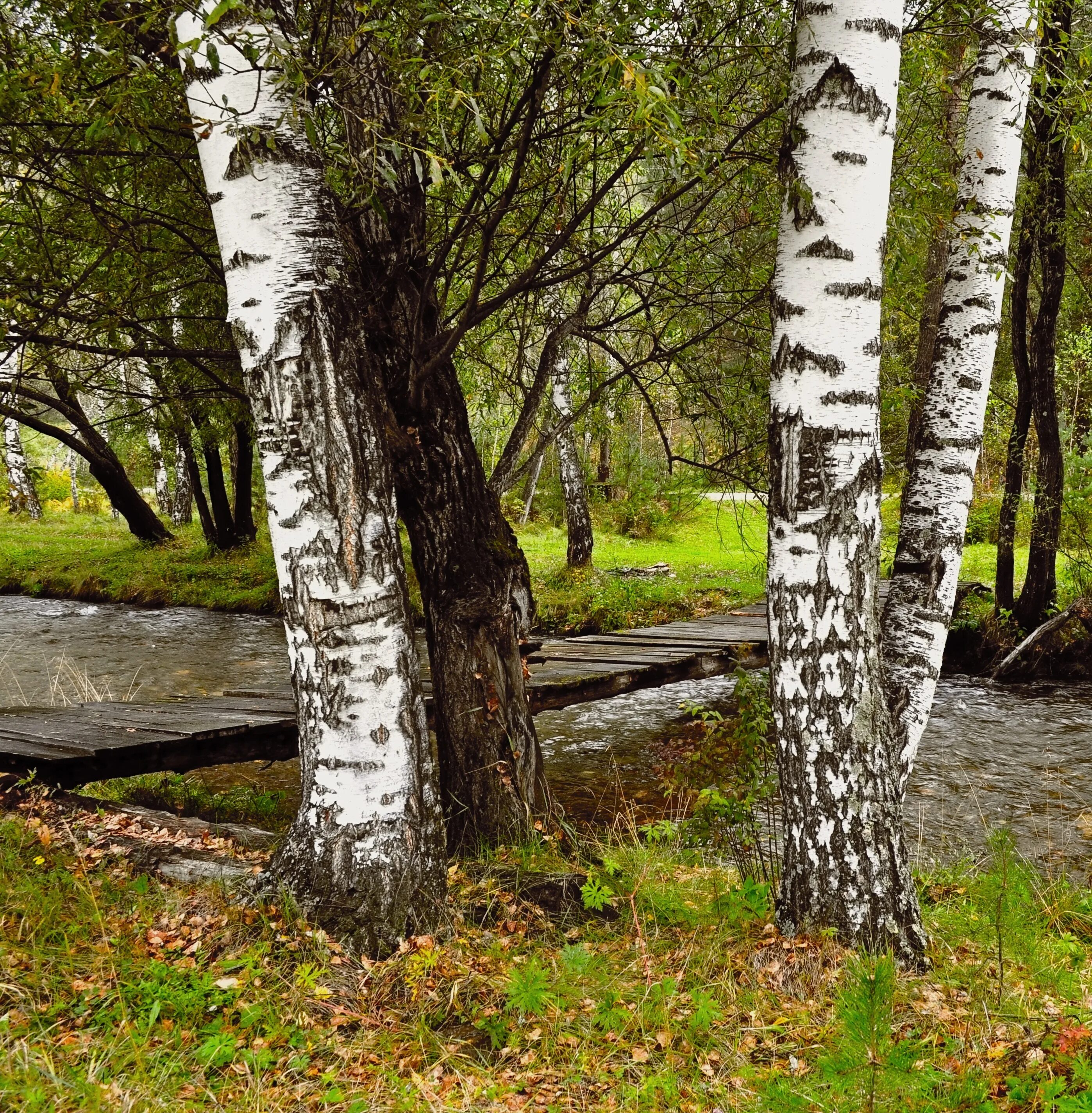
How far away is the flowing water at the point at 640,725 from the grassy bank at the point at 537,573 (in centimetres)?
136

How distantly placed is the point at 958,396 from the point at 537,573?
28.9 ft

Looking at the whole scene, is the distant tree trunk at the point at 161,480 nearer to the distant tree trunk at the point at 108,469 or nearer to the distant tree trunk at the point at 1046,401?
the distant tree trunk at the point at 108,469

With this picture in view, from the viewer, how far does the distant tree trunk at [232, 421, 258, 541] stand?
43.5 ft

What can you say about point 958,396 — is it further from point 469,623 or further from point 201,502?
point 201,502

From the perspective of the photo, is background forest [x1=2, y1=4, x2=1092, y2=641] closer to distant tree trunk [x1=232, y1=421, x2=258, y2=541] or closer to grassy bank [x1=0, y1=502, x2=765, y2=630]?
grassy bank [x1=0, y1=502, x2=765, y2=630]

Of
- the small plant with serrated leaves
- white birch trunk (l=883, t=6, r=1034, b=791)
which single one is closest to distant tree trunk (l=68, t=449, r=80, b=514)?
white birch trunk (l=883, t=6, r=1034, b=791)

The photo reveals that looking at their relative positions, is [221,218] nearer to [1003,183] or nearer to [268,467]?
[268,467]

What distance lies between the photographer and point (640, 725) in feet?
26.1

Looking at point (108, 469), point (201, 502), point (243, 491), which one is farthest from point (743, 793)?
point (108, 469)

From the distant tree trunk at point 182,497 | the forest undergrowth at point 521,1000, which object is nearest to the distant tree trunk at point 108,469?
the distant tree trunk at point 182,497

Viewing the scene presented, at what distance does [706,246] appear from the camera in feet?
14.3

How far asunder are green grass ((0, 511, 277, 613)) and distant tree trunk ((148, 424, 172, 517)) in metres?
3.50

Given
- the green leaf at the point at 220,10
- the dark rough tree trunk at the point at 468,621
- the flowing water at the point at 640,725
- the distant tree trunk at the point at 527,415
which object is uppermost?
the green leaf at the point at 220,10

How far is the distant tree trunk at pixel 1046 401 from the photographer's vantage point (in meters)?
7.43
